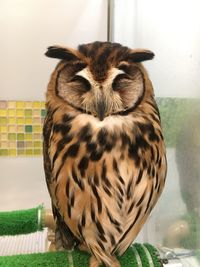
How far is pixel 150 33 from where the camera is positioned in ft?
3.40

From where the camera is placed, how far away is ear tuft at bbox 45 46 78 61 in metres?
0.61

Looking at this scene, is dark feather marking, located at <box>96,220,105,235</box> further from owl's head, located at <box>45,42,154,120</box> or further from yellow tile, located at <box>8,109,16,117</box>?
yellow tile, located at <box>8,109,16,117</box>

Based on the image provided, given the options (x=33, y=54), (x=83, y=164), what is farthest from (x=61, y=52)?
(x=33, y=54)

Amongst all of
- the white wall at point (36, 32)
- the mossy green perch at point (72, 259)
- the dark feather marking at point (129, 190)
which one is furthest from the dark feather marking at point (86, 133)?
the white wall at point (36, 32)

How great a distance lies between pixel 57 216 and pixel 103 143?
0.79 ft

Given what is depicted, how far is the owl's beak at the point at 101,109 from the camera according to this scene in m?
0.58

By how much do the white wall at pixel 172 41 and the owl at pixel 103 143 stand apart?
0.12 metres

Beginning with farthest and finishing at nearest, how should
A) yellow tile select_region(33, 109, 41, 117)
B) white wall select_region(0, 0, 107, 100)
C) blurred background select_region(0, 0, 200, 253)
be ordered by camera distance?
1. yellow tile select_region(33, 109, 41, 117)
2. white wall select_region(0, 0, 107, 100)
3. blurred background select_region(0, 0, 200, 253)

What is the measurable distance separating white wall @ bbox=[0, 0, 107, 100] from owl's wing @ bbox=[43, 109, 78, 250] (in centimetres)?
113

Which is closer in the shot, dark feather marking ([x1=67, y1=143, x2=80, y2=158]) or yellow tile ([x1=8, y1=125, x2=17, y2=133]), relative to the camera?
dark feather marking ([x1=67, y1=143, x2=80, y2=158])

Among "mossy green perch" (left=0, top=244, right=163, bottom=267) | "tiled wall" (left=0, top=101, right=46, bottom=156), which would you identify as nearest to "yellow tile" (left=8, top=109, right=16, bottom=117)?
"tiled wall" (left=0, top=101, right=46, bottom=156)

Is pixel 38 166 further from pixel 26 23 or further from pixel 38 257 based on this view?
pixel 38 257

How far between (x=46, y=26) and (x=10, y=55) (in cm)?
22

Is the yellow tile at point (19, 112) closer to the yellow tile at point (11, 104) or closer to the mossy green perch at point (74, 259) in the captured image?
the yellow tile at point (11, 104)
